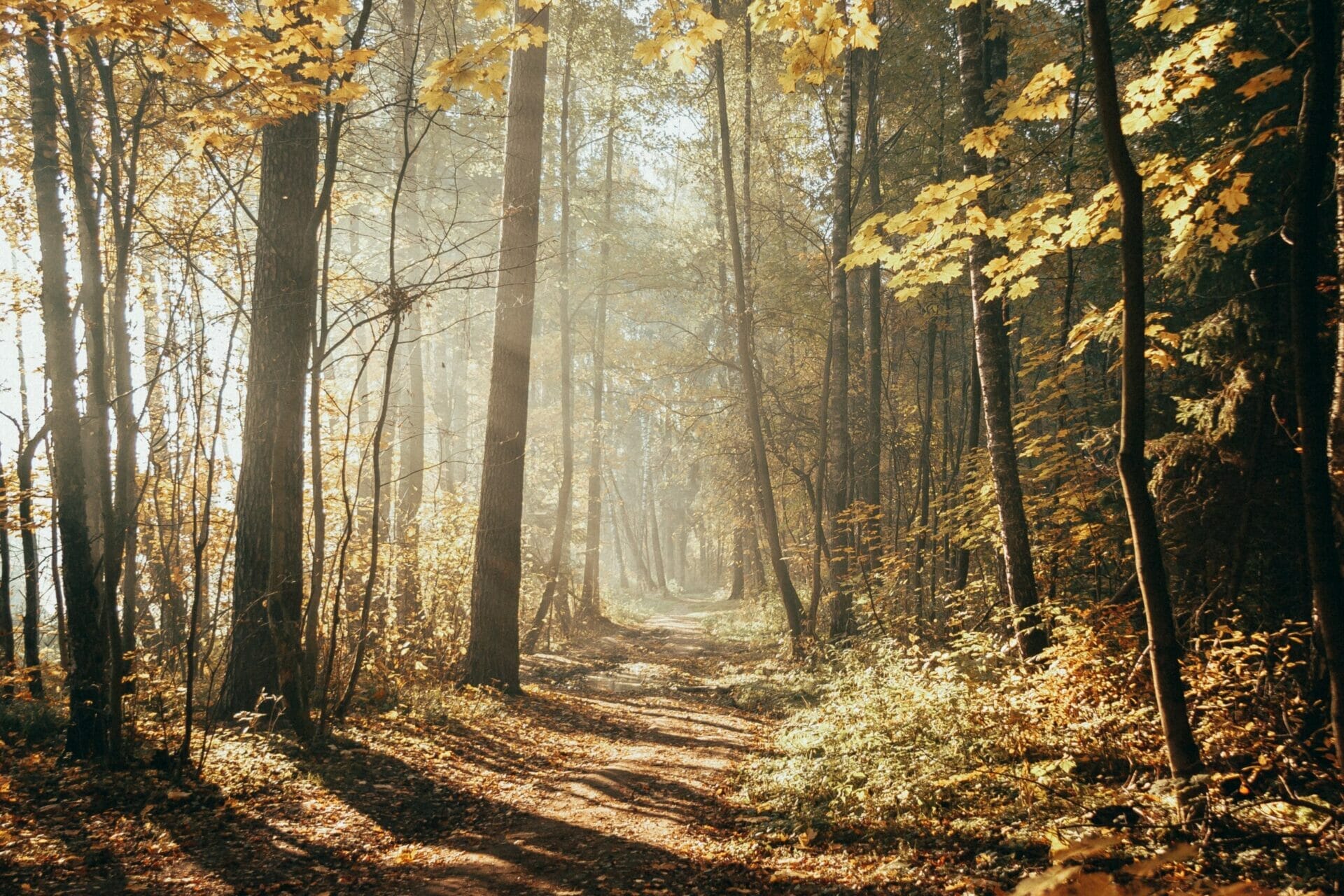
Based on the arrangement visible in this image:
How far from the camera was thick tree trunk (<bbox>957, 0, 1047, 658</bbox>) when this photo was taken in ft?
22.4

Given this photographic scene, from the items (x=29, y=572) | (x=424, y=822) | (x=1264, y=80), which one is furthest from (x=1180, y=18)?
(x=29, y=572)

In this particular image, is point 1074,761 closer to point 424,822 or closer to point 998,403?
point 998,403

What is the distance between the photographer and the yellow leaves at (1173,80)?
4199mm

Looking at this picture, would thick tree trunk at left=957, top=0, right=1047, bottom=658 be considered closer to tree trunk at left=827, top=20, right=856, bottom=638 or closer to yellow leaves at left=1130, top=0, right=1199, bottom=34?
yellow leaves at left=1130, top=0, right=1199, bottom=34

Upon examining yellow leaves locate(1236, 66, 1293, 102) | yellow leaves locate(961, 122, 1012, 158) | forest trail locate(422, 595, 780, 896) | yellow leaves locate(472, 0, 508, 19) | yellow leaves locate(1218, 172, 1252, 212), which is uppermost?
yellow leaves locate(472, 0, 508, 19)

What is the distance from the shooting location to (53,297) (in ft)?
19.4

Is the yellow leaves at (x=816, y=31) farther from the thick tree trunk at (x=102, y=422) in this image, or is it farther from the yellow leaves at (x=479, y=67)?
the thick tree trunk at (x=102, y=422)

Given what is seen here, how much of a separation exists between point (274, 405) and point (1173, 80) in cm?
769

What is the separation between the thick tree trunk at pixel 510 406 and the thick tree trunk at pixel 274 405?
2.96 metres

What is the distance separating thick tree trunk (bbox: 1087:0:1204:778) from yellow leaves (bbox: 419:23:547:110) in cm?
315

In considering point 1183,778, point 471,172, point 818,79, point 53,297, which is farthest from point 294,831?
point 471,172

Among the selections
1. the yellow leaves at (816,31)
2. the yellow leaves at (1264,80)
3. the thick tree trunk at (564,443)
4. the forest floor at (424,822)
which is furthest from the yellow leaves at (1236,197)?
the thick tree trunk at (564,443)

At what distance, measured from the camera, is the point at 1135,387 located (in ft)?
11.6

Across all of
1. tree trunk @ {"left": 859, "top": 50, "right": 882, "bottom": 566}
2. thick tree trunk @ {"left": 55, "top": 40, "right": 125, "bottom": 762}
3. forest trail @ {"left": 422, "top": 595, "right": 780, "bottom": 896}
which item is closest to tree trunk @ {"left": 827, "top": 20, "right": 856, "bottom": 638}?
tree trunk @ {"left": 859, "top": 50, "right": 882, "bottom": 566}
